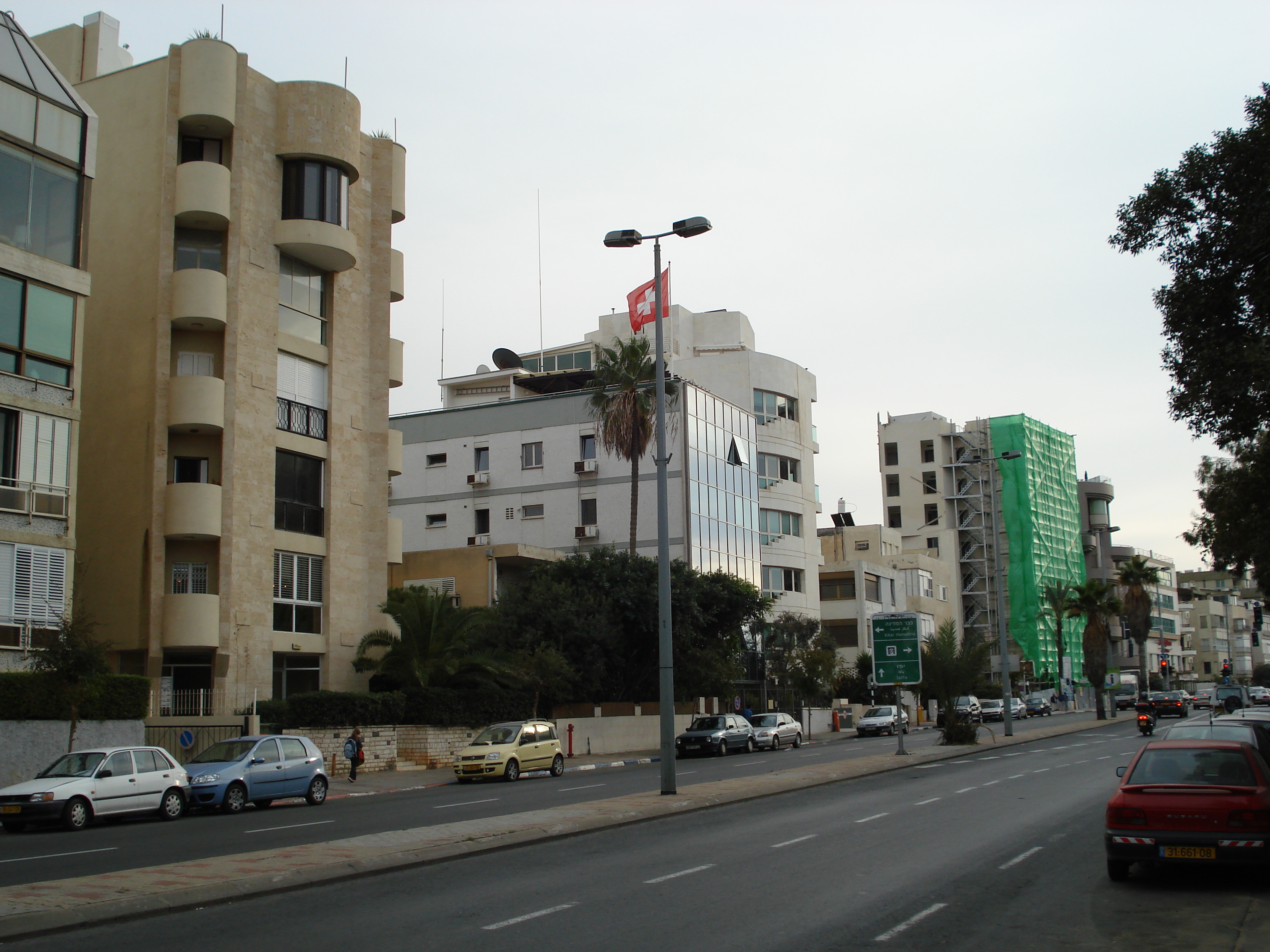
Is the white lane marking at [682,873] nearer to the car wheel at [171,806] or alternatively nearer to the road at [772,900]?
the road at [772,900]

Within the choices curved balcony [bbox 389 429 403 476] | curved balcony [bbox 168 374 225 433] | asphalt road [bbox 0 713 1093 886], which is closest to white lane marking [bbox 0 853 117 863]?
asphalt road [bbox 0 713 1093 886]

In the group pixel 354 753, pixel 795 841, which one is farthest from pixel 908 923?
pixel 354 753

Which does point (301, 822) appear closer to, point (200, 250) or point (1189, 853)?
point (1189, 853)

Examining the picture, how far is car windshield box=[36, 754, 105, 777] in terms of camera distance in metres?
21.3

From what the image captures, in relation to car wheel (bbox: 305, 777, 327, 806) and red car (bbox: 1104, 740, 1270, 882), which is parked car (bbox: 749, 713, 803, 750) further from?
red car (bbox: 1104, 740, 1270, 882)

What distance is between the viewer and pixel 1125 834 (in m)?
11.9

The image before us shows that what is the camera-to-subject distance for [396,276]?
43312mm

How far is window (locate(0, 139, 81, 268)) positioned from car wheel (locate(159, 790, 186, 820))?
48.1 ft

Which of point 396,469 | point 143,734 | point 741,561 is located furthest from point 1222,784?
point 741,561

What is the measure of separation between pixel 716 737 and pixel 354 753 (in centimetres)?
1558

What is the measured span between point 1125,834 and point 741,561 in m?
50.3

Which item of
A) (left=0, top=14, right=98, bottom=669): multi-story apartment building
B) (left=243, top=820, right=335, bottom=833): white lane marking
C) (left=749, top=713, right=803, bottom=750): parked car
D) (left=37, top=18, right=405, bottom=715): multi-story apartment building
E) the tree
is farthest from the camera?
(left=749, top=713, right=803, bottom=750): parked car

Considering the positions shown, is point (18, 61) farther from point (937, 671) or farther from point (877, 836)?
point (937, 671)

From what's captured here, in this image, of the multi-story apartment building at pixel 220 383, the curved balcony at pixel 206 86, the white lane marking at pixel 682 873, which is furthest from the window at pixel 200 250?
the white lane marking at pixel 682 873
